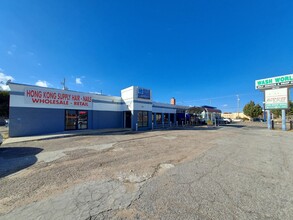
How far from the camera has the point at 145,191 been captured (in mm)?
3420

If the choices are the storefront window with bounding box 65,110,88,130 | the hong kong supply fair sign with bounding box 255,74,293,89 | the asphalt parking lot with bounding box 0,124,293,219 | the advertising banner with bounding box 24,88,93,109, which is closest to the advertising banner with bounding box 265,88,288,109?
the hong kong supply fair sign with bounding box 255,74,293,89

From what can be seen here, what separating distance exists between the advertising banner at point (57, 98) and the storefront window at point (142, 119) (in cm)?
675

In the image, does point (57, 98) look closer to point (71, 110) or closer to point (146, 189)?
point (71, 110)

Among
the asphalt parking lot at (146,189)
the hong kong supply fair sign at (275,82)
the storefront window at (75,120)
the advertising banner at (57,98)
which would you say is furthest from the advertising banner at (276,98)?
the storefront window at (75,120)

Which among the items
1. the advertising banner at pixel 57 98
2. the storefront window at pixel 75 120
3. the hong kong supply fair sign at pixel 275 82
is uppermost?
the hong kong supply fair sign at pixel 275 82

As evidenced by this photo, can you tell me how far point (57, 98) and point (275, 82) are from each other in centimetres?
2954

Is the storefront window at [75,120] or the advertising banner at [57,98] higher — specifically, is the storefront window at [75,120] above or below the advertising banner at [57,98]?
below

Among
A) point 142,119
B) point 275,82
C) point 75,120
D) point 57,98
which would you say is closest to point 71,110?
point 75,120

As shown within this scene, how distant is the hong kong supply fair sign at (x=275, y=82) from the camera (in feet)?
61.6

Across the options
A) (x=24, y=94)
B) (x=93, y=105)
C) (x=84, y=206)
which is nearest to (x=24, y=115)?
(x=24, y=94)

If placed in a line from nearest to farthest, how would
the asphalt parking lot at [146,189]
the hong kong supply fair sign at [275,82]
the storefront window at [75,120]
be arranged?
the asphalt parking lot at [146,189], the storefront window at [75,120], the hong kong supply fair sign at [275,82]

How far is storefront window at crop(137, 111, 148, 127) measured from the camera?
19781mm

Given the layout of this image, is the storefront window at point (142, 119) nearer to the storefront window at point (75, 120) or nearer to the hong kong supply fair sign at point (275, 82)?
the storefront window at point (75, 120)

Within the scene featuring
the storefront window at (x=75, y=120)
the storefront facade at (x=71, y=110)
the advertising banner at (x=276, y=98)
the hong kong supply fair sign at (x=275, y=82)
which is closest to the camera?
the storefront facade at (x=71, y=110)
